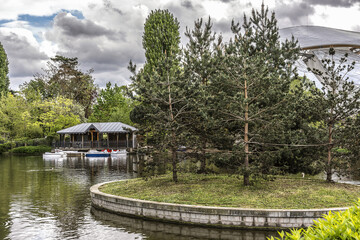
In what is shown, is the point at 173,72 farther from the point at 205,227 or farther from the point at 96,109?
the point at 96,109

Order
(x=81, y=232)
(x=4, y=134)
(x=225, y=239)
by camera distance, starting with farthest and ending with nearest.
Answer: (x=4, y=134) → (x=81, y=232) → (x=225, y=239)

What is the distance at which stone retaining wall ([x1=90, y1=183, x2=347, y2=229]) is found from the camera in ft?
37.2

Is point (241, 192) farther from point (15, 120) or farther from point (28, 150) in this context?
point (15, 120)

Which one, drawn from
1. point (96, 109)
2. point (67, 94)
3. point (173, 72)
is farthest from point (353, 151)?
point (67, 94)

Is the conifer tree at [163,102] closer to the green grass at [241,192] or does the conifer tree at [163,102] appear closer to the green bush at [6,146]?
the green grass at [241,192]

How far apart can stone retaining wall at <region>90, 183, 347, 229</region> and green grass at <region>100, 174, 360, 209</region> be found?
2.07ft

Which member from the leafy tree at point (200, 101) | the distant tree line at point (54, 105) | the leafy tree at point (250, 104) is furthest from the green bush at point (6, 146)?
the leafy tree at point (250, 104)

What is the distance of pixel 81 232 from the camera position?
38.7ft

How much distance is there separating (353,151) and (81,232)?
11.9m

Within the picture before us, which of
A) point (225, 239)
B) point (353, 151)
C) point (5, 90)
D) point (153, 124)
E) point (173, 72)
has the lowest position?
point (225, 239)

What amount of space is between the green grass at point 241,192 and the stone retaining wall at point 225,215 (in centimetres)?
63

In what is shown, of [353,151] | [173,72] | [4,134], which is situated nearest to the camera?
[353,151]

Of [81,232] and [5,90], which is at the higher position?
[5,90]

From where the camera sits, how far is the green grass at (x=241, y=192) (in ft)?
41.4
